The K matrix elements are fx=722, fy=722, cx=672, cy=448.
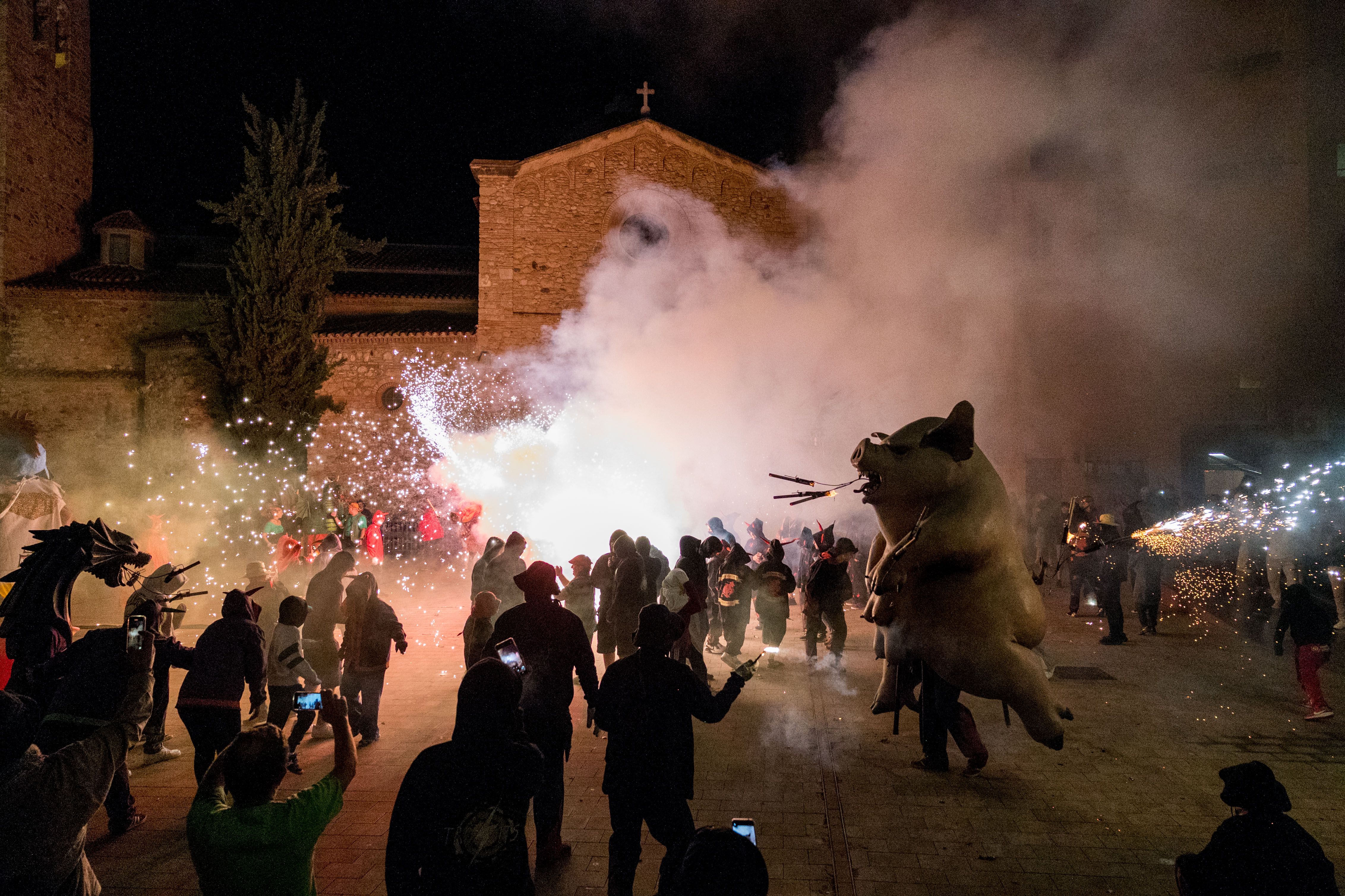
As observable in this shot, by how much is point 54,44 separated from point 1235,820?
25.7 metres

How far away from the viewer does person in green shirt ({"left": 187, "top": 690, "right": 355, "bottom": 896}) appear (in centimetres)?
215

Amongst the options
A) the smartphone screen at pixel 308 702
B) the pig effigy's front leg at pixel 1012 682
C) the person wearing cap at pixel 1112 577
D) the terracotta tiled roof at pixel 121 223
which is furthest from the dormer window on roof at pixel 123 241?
the person wearing cap at pixel 1112 577

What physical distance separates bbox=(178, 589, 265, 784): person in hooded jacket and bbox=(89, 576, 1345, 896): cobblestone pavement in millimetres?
568

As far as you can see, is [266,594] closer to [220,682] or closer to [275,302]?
[220,682]

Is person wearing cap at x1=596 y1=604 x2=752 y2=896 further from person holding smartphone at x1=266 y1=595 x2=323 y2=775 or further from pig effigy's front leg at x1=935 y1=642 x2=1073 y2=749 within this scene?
person holding smartphone at x1=266 y1=595 x2=323 y2=775

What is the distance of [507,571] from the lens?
733 cm

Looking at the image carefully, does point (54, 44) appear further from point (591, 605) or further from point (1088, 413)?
point (1088, 413)

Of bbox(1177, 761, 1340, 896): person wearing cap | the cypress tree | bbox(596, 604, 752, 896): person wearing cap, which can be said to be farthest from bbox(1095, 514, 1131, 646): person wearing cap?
the cypress tree

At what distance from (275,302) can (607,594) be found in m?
12.1

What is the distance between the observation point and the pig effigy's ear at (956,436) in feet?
11.5

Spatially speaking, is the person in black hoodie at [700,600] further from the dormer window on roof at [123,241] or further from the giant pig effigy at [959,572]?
the dormer window on roof at [123,241]

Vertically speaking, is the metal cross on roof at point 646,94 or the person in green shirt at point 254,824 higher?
the metal cross on roof at point 646,94

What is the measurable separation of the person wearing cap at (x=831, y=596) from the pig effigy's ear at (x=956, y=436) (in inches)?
178

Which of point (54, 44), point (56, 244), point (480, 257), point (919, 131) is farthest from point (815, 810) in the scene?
point (54, 44)
